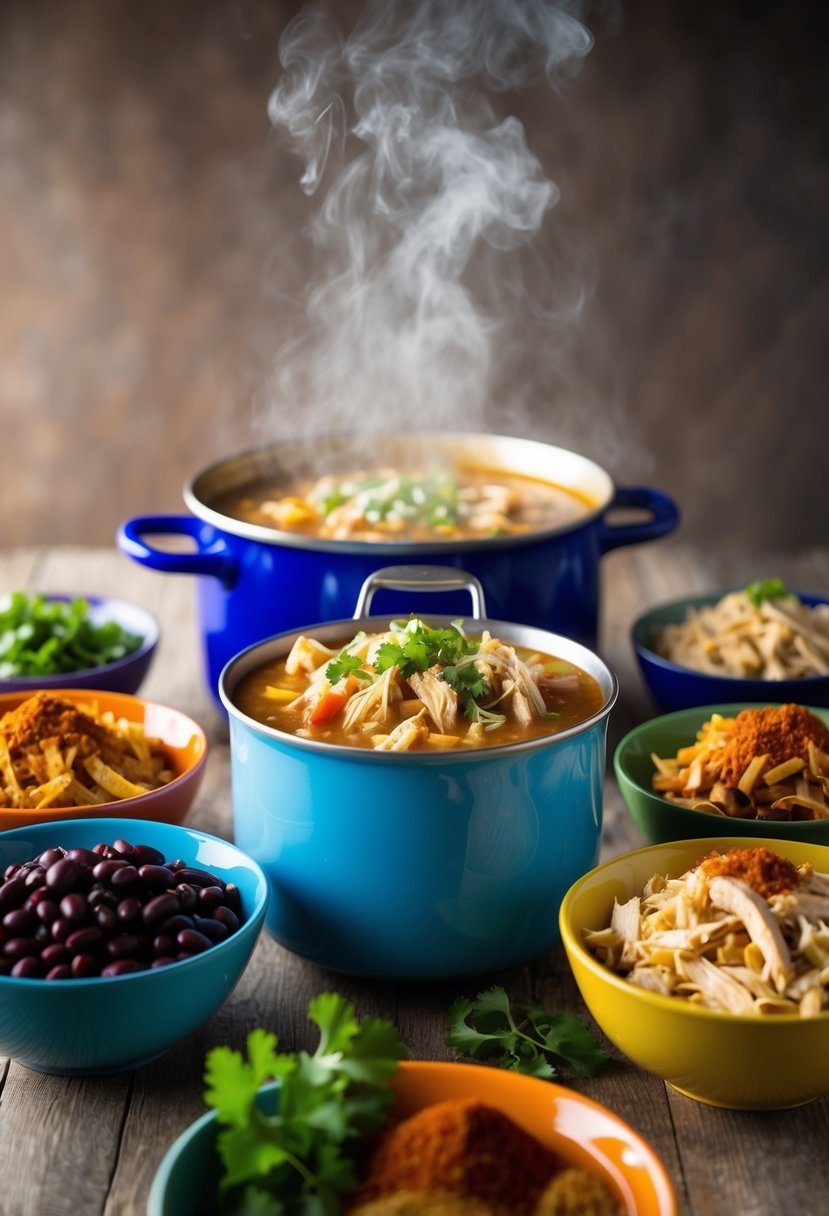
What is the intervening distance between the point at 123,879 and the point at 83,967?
Answer: 0.17m

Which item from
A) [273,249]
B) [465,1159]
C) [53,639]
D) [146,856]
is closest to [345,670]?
[146,856]

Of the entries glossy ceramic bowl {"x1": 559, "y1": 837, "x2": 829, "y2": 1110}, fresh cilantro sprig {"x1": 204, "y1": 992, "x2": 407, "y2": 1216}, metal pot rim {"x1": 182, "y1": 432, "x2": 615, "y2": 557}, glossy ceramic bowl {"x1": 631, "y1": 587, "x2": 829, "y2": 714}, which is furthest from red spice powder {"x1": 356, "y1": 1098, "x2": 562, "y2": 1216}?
glossy ceramic bowl {"x1": 631, "y1": 587, "x2": 829, "y2": 714}

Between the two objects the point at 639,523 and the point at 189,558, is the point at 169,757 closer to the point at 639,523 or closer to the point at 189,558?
the point at 189,558

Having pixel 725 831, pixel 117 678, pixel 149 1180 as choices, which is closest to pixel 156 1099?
pixel 149 1180

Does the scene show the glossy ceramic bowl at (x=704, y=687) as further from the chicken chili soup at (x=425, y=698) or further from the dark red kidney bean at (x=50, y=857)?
the dark red kidney bean at (x=50, y=857)

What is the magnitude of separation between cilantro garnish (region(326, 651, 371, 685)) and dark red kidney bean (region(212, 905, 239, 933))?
444mm

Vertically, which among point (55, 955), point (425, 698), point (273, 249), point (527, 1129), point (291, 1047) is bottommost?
point (291, 1047)

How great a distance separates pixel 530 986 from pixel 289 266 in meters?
4.22

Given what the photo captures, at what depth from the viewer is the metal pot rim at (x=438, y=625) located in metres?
2.04

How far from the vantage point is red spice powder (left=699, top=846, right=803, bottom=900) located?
6.47 feet

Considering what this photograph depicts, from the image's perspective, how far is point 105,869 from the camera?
6.77 ft

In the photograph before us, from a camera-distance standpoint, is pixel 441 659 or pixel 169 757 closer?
pixel 441 659

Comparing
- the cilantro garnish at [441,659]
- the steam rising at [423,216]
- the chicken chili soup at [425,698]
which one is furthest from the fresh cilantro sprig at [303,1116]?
the steam rising at [423,216]

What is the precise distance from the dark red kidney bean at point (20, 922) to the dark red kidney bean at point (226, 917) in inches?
10.5
